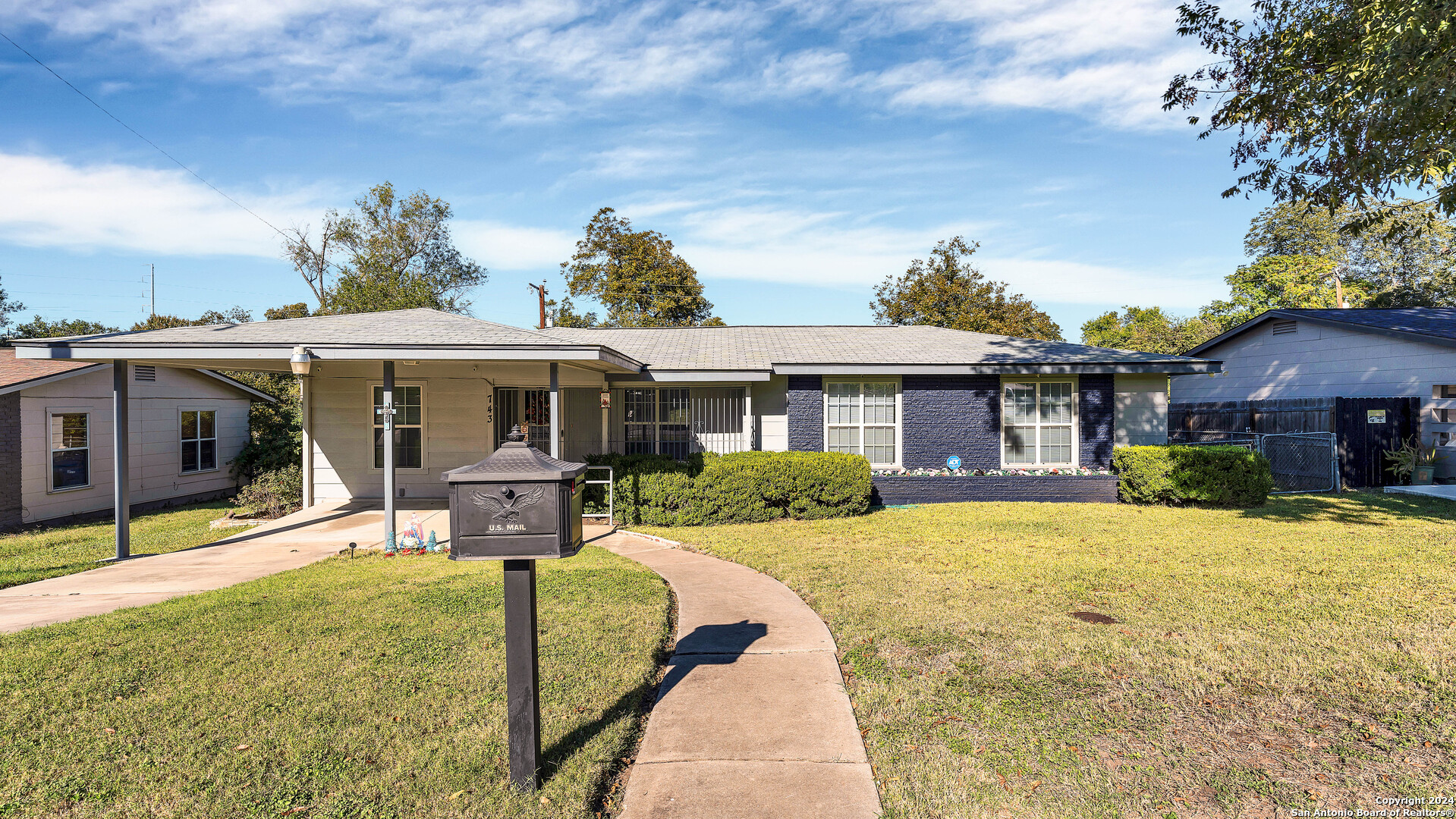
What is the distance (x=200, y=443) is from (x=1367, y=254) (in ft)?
175

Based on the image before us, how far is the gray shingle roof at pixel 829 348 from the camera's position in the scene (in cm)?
1306

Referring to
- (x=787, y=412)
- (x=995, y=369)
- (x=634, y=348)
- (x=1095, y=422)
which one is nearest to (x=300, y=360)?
(x=634, y=348)

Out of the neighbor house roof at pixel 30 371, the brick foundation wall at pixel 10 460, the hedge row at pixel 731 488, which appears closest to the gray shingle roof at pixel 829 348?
the hedge row at pixel 731 488

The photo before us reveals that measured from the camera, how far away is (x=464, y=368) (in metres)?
12.1

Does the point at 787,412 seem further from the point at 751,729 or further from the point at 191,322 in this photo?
the point at 191,322

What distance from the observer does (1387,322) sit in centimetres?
1620

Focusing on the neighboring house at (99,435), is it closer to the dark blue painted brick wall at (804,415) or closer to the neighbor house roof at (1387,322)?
the dark blue painted brick wall at (804,415)

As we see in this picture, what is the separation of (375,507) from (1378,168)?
52.1 feet

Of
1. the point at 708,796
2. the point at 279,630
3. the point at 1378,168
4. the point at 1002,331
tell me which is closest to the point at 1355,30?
the point at 1378,168

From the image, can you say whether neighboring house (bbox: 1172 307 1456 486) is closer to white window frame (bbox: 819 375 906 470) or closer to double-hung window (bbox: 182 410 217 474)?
white window frame (bbox: 819 375 906 470)

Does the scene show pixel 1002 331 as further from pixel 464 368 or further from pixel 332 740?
pixel 332 740

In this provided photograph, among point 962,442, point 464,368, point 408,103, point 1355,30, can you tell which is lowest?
point 962,442

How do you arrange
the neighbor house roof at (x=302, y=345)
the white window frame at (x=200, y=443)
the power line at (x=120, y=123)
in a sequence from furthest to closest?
the white window frame at (x=200, y=443) < the power line at (x=120, y=123) < the neighbor house roof at (x=302, y=345)

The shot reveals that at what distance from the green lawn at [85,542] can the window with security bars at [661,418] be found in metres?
6.63
